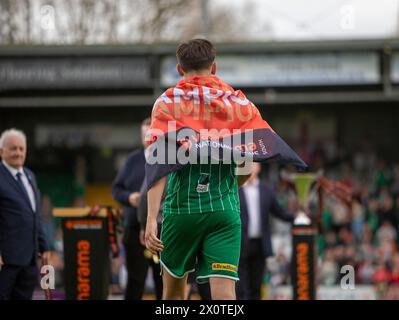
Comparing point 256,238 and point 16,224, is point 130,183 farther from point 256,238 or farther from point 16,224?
point 256,238

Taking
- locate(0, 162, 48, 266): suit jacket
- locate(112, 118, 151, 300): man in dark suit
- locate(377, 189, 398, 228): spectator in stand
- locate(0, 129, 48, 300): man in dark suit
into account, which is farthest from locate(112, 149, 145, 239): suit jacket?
locate(377, 189, 398, 228): spectator in stand

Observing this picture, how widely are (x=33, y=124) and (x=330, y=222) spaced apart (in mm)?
8292

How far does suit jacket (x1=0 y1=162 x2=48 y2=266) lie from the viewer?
8.43 metres

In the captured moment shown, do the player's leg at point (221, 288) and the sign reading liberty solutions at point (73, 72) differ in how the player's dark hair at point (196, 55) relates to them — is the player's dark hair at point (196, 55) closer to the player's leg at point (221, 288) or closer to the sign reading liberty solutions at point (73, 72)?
the player's leg at point (221, 288)

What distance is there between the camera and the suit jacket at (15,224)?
843 centimetres

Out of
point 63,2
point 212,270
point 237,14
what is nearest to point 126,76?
point 63,2

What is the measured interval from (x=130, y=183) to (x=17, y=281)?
1.68m

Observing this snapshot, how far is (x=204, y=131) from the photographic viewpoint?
5988mm

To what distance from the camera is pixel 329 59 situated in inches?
821

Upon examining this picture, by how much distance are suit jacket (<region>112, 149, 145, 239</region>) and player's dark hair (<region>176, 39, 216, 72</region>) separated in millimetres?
3558

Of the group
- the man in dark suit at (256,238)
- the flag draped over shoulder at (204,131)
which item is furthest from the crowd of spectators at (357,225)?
the flag draped over shoulder at (204,131)

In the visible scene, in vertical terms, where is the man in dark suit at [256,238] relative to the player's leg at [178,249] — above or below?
above

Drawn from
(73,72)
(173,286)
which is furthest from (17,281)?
(73,72)

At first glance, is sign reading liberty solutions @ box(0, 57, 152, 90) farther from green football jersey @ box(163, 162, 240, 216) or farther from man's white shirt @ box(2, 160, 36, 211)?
green football jersey @ box(163, 162, 240, 216)
